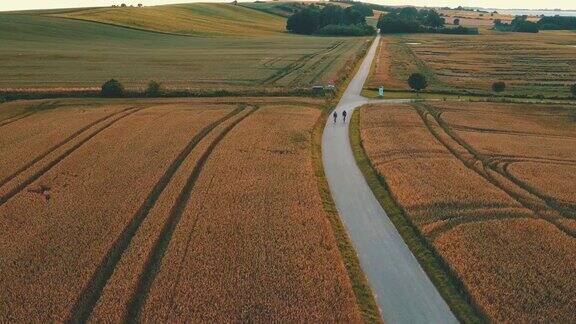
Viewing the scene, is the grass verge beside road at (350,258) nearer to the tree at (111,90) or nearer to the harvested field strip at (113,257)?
the harvested field strip at (113,257)

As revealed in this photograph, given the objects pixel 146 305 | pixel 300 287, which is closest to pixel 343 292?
pixel 300 287

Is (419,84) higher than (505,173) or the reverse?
higher

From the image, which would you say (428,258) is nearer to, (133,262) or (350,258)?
(350,258)

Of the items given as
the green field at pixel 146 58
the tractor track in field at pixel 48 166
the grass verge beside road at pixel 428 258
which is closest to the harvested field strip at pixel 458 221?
the grass verge beside road at pixel 428 258

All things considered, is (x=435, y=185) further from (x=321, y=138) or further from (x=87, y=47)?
(x=87, y=47)

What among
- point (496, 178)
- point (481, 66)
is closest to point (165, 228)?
point (496, 178)

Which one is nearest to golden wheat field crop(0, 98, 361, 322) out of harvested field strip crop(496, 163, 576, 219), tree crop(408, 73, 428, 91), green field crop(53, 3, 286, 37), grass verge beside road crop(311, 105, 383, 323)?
grass verge beside road crop(311, 105, 383, 323)
